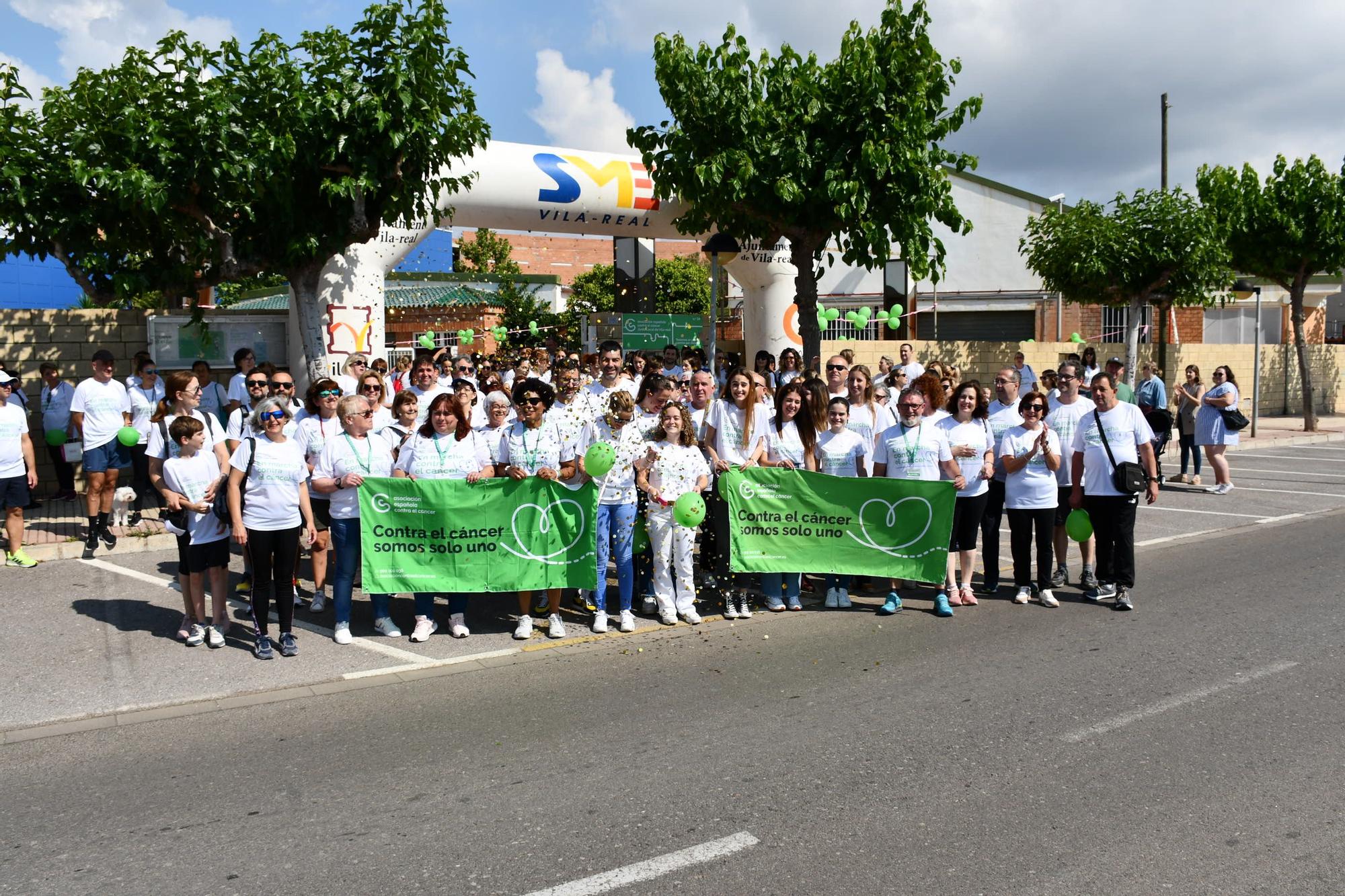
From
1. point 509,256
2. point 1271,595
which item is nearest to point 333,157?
point 1271,595

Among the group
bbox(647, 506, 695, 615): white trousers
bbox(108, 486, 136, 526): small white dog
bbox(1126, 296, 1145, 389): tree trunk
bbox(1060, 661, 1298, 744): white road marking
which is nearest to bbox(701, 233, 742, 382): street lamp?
bbox(647, 506, 695, 615): white trousers

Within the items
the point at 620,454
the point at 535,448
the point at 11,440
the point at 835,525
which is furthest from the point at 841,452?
the point at 11,440

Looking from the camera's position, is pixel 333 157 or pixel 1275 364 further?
pixel 1275 364

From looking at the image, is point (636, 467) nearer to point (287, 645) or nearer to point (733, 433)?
point (733, 433)

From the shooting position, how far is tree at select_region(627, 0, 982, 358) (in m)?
14.1

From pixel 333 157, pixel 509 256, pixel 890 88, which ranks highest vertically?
pixel 509 256

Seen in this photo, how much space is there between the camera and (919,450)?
26.5ft

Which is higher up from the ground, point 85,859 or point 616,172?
point 616,172

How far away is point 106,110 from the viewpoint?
34.7 ft

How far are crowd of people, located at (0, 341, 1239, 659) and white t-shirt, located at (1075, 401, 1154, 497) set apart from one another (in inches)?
0.6

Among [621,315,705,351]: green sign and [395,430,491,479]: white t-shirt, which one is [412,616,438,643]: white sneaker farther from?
[621,315,705,351]: green sign

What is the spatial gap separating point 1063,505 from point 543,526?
14.1 ft

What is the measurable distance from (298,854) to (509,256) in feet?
215

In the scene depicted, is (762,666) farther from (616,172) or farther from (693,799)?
(616,172)
